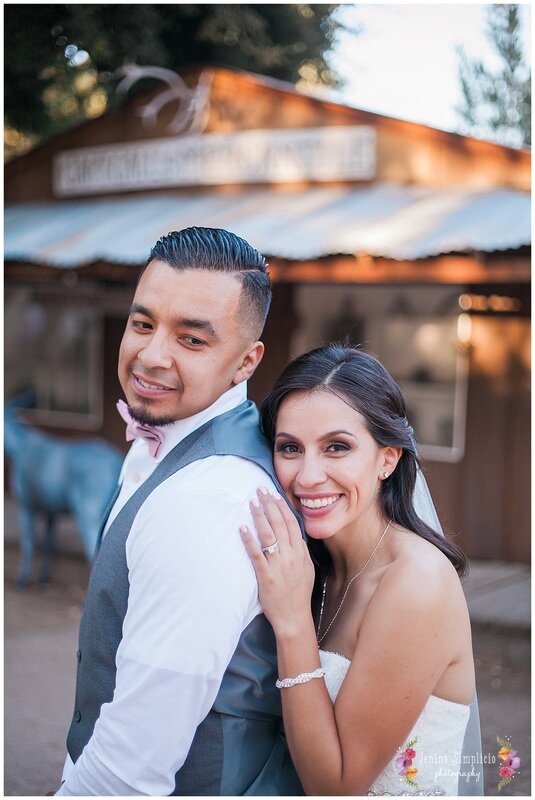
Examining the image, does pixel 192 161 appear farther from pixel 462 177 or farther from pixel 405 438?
pixel 405 438

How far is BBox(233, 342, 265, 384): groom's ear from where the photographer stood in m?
2.00

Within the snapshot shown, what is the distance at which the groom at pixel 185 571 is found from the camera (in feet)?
5.36

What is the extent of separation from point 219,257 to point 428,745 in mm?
1223

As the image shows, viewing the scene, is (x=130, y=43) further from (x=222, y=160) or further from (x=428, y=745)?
(x=428, y=745)

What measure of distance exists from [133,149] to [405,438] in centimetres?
847

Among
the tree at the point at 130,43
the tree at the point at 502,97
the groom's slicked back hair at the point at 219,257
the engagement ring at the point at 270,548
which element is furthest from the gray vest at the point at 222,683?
the tree at the point at 502,97

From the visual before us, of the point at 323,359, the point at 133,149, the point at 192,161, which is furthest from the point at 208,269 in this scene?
the point at 133,149

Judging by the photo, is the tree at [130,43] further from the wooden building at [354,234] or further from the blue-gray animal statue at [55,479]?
the blue-gray animal statue at [55,479]

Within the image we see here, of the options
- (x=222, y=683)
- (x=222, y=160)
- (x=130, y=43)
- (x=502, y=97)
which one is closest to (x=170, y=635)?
(x=222, y=683)

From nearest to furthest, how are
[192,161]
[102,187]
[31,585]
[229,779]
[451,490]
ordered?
[229,779]
[31,585]
[451,490]
[192,161]
[102,187]

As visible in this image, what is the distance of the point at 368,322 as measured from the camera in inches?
341

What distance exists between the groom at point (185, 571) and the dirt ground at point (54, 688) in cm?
240

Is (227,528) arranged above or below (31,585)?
above

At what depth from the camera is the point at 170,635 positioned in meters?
1.62
